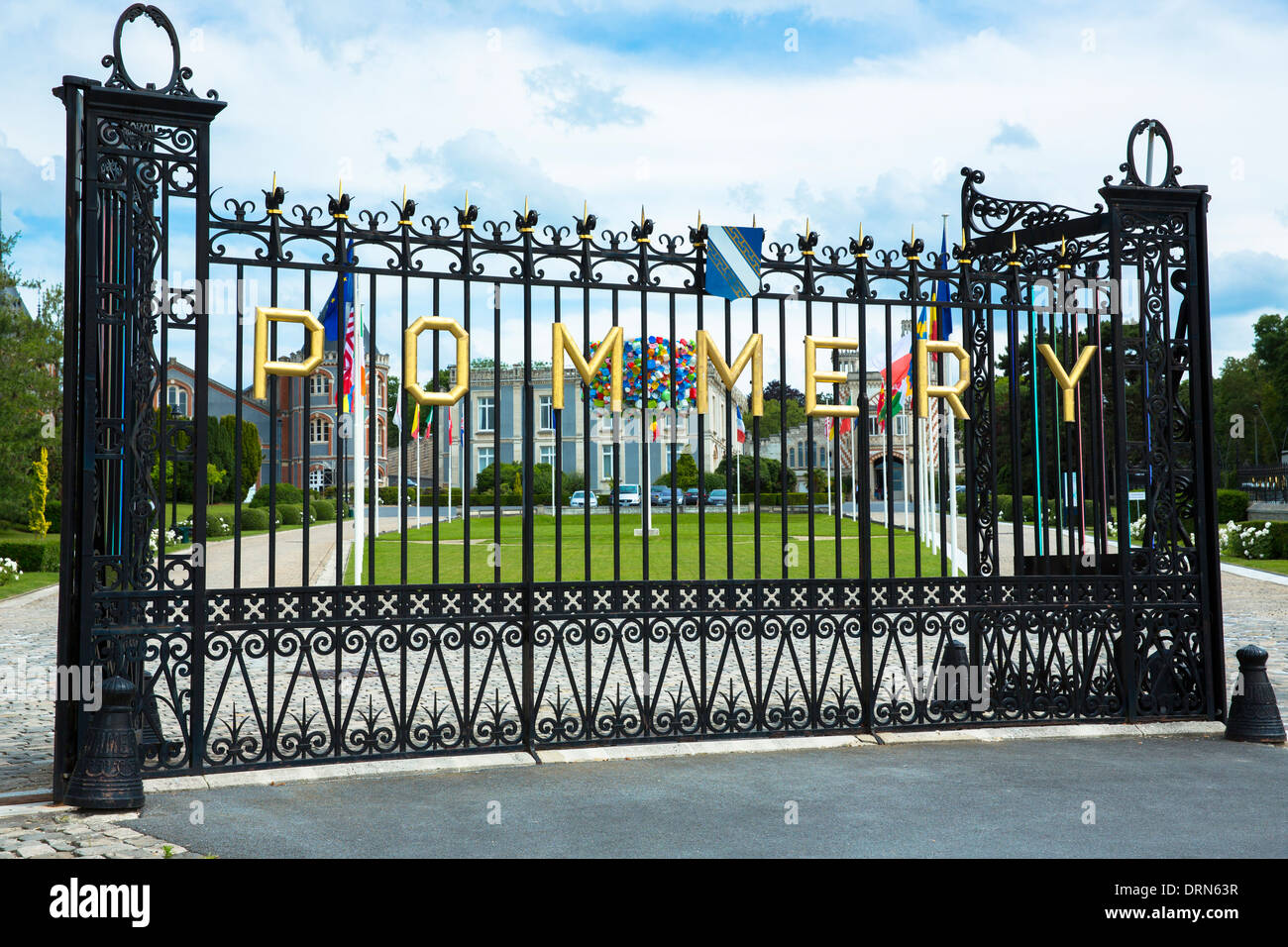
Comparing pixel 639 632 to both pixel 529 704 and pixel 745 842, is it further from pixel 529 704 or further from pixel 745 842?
Answer: pixel 745 842

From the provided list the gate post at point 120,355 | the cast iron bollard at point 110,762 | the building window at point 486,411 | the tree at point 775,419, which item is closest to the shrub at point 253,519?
the building window at point 486,411

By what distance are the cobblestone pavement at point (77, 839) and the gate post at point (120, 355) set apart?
50cm

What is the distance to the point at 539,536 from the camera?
33938mm

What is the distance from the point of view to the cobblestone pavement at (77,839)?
187 inches

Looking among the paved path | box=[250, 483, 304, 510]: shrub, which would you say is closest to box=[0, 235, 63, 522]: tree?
the paved path

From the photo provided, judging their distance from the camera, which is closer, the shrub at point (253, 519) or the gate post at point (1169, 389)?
the gate post at point (1169, 389)

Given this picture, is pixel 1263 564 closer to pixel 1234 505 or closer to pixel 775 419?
pixel 1234 505

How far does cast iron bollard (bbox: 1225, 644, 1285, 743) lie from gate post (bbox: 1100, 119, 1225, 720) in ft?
1.46

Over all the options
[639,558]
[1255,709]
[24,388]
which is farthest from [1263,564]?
[24,388]

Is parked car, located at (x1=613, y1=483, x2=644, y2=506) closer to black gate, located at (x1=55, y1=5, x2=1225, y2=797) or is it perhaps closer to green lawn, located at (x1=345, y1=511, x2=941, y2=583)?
green lawn, located at (x1=345, y1=511, x2=941, y2=583)

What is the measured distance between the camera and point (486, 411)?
29781 mm

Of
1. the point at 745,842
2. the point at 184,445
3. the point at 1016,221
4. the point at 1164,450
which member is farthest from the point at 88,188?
the point at 1164,450

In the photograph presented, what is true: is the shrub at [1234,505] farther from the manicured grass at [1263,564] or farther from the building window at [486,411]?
the building window at [486,411]

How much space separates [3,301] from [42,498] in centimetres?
538
